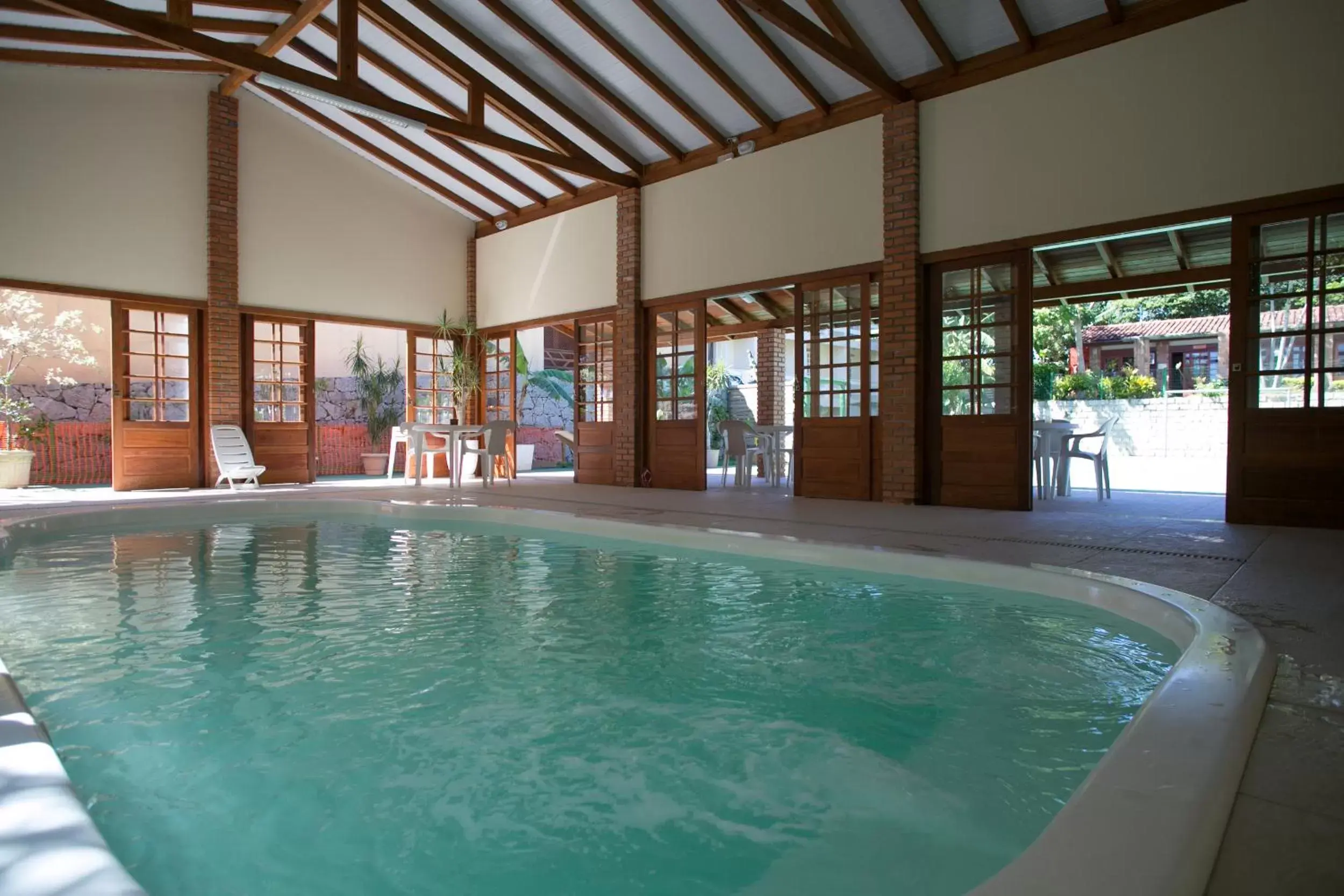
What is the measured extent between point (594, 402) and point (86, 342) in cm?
813

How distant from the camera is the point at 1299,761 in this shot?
145 centimetres

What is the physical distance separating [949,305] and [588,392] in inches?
189

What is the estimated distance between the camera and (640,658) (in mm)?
2668

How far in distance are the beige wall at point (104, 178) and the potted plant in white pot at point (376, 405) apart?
4.27 meters

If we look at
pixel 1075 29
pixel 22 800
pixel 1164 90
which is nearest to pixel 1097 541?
pixel 1164 90

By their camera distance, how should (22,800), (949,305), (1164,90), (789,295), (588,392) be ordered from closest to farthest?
1. (22,800)
2. (1164,90)
3. (949,305)
4. (588,392)
5. (789,295)

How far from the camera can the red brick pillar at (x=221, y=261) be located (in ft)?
28.5

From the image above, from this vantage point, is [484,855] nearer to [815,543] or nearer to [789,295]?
[815,543]

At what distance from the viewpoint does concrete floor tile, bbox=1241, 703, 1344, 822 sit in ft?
4.25

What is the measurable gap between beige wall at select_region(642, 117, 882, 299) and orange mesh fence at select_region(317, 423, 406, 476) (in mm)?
6586

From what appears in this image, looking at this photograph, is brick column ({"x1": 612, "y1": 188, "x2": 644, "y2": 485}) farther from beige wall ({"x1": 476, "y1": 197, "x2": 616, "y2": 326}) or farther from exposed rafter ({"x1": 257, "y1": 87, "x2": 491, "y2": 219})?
exposed rafter ({"x1": 257, "y1": 87, "x2": 491, "y2": 219})

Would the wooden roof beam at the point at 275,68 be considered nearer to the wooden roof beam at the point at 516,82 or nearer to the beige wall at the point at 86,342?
the wooden roof beam at the point at 516,82

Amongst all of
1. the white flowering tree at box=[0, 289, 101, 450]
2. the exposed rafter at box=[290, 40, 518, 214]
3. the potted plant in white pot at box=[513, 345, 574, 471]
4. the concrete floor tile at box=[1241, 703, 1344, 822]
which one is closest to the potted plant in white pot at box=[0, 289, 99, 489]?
the white flowering tree at box=[0, 289, 101, 450]

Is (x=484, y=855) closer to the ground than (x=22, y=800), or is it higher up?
closer to the ground
